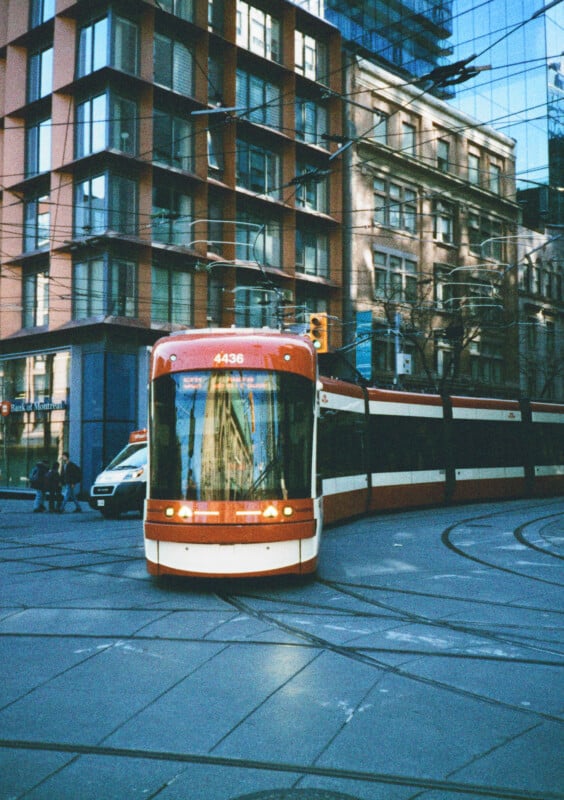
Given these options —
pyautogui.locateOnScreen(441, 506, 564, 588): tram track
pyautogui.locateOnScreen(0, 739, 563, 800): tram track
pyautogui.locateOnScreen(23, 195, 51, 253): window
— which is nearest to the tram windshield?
pyautogui.locateOnScreen(441, 506, 564, 588): tram track

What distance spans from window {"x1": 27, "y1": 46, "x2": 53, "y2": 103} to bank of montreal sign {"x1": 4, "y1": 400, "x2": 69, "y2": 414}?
1152cm

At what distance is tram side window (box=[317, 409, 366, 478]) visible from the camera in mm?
15273

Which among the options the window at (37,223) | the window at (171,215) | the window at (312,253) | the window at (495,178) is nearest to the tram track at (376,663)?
the window at (171,215)

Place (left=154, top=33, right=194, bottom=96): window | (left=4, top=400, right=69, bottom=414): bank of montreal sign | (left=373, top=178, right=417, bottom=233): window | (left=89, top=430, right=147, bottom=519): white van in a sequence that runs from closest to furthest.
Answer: (left=89, top=430, right=147, bottom=519): white van
(left=154, top=33, right=194, bottom=96): window
(left=4, top=400, right=69, bottom=414): bank of montreal sign
(left=373, top=178, right=417, bottom=233): window

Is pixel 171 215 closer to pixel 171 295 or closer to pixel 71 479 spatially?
pixel 171 295

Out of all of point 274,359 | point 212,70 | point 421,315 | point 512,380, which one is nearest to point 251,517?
point 274,359

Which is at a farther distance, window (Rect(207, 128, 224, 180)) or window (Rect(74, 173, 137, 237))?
window (Rect(207, 128, 224, 180))

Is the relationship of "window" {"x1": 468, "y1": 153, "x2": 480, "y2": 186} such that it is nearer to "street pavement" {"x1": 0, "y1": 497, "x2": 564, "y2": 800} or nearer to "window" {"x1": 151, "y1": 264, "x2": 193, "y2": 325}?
"window" {"x1": 151, "y1": 264, "x2": 193, "y2": 325}

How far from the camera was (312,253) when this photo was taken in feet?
120

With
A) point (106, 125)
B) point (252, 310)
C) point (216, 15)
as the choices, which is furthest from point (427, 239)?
point (106, 125)

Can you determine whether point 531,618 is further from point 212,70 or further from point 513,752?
point 212,70

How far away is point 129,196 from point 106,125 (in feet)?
8.02

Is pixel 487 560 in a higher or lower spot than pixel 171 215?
lower

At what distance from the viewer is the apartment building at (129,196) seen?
29.4 metres
